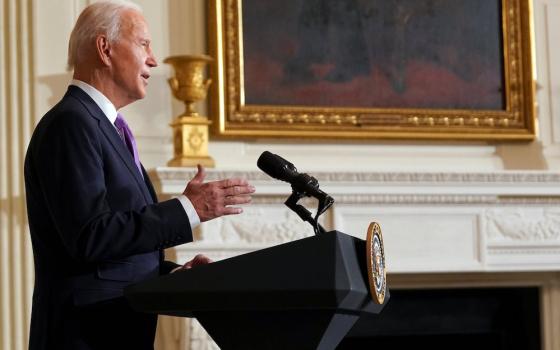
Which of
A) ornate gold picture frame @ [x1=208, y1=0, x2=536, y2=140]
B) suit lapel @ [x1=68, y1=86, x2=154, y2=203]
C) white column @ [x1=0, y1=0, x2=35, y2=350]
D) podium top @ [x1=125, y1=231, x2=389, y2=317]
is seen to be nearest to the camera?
podium top @ [x1=125, y1=231, x2=389, y2=317]

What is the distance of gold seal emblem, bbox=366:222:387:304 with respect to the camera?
1935mm

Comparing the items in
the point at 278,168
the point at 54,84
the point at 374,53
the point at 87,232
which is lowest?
the point at 87,232

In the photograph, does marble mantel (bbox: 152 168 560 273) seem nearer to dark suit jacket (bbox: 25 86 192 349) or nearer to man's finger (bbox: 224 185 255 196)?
dark suit jacket (bbox: 25 86 192 349)

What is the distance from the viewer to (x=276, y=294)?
6.11 feet

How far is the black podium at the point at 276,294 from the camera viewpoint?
1853 millimetres

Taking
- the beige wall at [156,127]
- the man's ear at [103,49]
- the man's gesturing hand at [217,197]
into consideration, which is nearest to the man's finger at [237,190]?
the man's gesturing hand at [217,197]

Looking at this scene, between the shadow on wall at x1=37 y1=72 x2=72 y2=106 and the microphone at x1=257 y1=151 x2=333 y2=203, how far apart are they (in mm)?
2777

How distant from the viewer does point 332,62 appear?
5117 mm

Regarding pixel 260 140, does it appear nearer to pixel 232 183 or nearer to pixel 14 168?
pixel 14 168

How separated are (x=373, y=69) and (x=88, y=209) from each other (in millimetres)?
3321

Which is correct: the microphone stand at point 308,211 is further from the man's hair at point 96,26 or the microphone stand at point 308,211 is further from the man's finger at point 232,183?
the man's hair at point 96,26

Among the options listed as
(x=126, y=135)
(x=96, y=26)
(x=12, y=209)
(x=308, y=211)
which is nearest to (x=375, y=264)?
(x=308, y=211)

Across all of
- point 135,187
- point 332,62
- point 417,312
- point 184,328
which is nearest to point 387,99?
point 332,62

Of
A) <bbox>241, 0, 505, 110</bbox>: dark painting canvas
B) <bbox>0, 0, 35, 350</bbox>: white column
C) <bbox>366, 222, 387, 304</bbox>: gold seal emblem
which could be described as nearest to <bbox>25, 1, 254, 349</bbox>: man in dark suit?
<bbox>366, 222, 387, 304</bbox>: gold seal emblem
